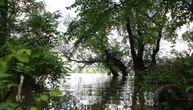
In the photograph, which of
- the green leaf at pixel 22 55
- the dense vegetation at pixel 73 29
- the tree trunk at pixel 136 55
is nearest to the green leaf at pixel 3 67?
the green leaf at pixel 22 55

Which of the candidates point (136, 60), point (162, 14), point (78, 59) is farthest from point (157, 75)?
point (78, 59)

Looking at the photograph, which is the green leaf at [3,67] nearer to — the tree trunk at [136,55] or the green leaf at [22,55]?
the green leaf at [22,55]

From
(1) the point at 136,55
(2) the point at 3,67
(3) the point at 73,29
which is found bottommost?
(2) the point at 3,67

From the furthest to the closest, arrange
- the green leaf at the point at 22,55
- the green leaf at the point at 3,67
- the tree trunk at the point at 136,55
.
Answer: the tree trunk at the point at 136,55, the green leaf at the point at 22,55, the green leaf at the point at 3,67

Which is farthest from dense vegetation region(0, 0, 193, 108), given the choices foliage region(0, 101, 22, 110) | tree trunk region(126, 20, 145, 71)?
tree trunk region(126, 20, 145, 71)

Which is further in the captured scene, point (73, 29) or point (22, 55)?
point (73, 29)

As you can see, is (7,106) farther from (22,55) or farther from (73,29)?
(73,29)

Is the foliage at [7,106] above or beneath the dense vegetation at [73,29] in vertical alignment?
beneath

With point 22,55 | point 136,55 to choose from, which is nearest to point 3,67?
point 22,55

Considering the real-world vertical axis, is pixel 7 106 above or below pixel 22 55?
below

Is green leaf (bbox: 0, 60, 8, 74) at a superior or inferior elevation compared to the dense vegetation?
inferior

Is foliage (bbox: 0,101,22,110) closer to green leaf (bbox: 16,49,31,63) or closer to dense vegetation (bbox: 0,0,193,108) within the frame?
green leaf (bbox: 16,49,31,63)

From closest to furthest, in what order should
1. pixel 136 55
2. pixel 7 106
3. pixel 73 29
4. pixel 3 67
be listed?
pixel 3 67 < pixel 7 106 < pixel 73 29 < pixel 136 55

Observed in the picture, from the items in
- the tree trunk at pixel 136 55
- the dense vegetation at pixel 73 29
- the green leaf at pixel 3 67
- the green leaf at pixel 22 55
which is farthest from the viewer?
the tree trunk at pixel 136 55
